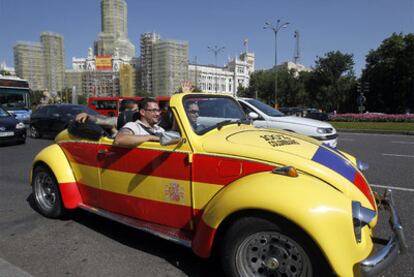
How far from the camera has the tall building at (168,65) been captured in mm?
91312

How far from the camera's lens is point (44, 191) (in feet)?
15.1

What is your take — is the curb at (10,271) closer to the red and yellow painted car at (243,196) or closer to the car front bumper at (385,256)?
the red and yellow painted car at (243,196)

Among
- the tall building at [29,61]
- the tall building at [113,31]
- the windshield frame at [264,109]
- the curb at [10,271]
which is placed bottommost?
the curb at [10,271]

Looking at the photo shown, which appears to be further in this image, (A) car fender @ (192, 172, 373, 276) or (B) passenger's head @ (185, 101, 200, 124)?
(B) passenger's head @ (185, 101, 200, 124)

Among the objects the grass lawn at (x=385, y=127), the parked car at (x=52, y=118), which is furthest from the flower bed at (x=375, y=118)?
the parked car at (x=52, y=118)

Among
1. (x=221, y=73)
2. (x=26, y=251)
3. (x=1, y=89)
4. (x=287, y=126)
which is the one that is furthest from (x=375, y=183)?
(x=221, y=73)

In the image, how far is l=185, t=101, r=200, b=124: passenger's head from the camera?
324 cm

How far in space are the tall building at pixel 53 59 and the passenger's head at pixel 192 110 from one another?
91.0 m

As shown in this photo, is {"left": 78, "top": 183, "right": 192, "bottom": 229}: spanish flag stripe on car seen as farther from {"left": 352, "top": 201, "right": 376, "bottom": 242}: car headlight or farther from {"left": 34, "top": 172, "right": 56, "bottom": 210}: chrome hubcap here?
{"left": 352, "top": 201, "right": 376, "bottom": 242}: car headlight

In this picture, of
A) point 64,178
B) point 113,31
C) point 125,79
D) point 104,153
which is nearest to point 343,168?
point 104,153

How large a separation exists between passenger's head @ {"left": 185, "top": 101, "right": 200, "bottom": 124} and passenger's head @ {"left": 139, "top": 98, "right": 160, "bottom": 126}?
635 mm

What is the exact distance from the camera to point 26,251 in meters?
3.50

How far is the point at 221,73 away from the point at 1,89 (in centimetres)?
9707

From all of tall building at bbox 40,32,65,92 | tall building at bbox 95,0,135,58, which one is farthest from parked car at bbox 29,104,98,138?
tall building at bbox 95,0,135,58
